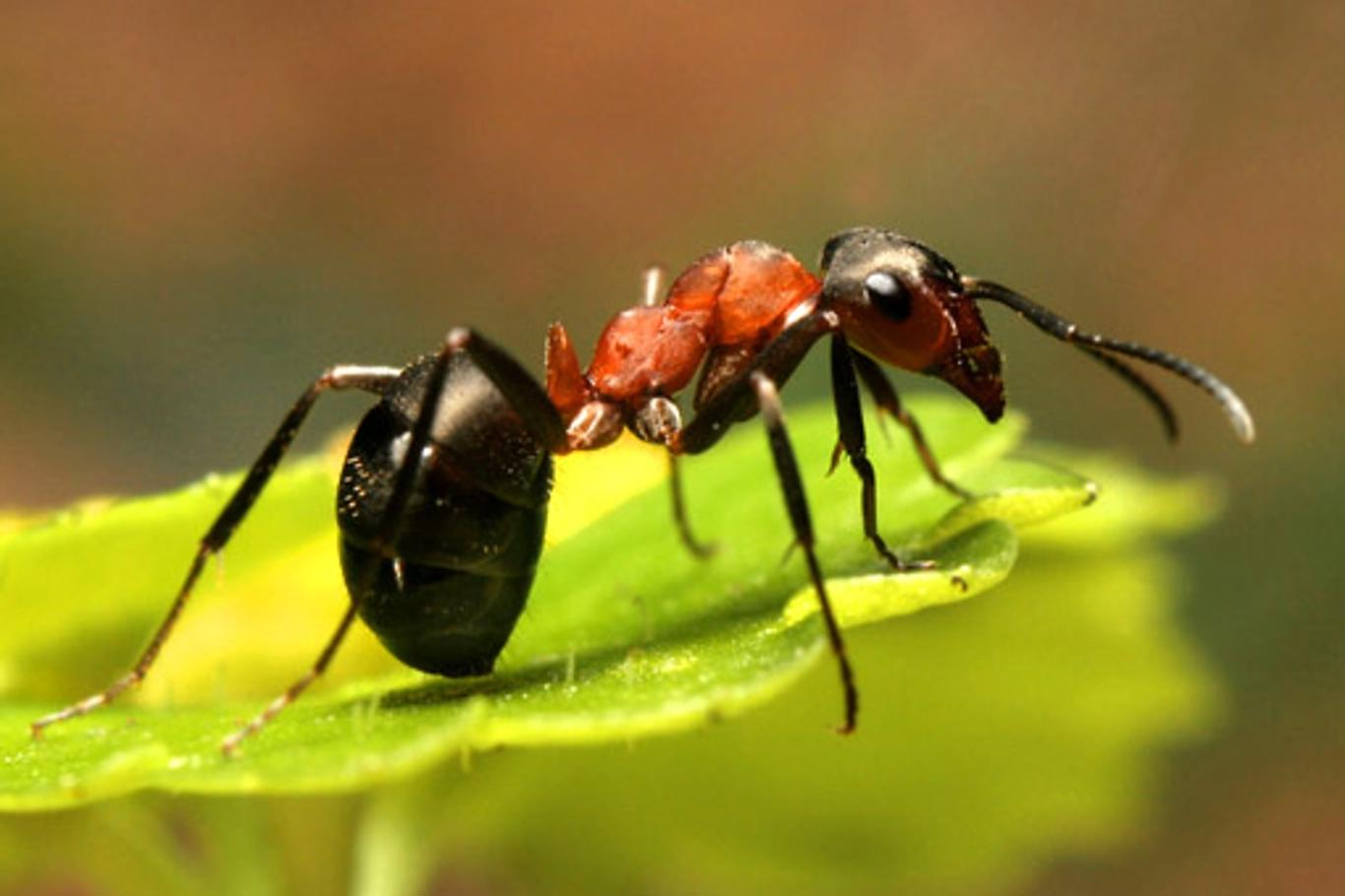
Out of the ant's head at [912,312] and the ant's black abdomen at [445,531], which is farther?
the ant's head at [912,312]

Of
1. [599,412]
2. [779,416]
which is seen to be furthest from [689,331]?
[779,416]

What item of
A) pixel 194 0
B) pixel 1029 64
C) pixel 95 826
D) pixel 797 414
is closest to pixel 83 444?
pixel 194 0

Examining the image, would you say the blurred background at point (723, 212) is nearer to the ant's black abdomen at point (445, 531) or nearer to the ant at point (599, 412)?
the ant at point (599, 412)

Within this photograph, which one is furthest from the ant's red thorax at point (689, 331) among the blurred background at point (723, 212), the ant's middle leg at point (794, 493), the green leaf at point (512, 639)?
the blurred background at point (723, 212)

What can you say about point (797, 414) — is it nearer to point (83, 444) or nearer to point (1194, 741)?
point (1194, 741)

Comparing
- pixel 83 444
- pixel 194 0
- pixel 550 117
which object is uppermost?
pixel 194 0

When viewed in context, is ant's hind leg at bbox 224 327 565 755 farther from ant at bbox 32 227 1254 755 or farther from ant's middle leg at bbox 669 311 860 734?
ant's middle leg at bbox 669 311 860 734
